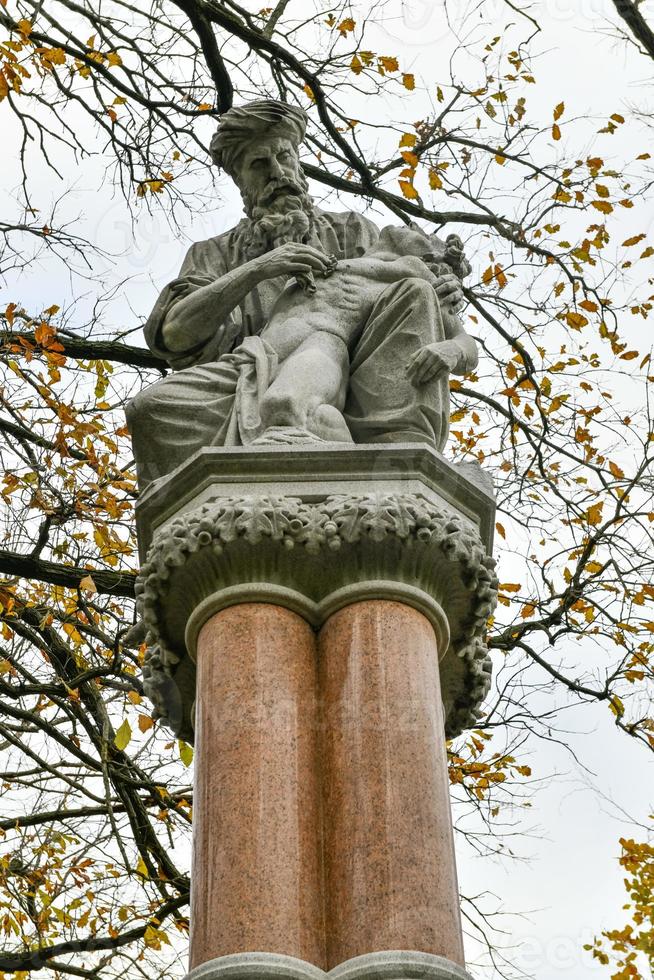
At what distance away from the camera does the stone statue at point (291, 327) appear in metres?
5.65

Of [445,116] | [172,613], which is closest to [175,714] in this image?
[172,613]

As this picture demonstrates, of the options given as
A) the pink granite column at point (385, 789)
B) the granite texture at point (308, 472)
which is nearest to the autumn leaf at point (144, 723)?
the granite texture at point (308, 472)

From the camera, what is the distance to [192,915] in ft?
14.0

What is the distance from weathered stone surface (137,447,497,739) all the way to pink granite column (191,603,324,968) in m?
0.13

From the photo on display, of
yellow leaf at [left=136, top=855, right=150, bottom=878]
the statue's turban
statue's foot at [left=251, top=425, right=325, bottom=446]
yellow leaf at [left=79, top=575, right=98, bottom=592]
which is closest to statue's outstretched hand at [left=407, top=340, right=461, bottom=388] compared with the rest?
statue's foot at [left=251, top=425, right=325, bottom=446]

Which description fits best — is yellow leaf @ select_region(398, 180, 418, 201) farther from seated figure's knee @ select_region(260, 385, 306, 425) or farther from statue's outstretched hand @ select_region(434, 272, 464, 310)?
seated figure's knee @ select_region(260, 385, 306, 425)

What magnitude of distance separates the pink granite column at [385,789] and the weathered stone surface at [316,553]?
0.42 ft

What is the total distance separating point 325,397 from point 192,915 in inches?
83.2

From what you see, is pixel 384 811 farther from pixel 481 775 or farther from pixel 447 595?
pixel 481 775

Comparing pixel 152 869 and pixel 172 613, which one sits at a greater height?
pixel 152 869

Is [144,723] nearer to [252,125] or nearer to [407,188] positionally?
[252,125]

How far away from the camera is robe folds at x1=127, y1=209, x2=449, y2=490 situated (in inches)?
222

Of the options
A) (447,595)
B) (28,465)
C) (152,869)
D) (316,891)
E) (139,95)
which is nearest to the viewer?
(316,891)

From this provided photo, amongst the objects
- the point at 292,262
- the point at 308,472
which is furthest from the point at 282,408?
the point at 292,262
